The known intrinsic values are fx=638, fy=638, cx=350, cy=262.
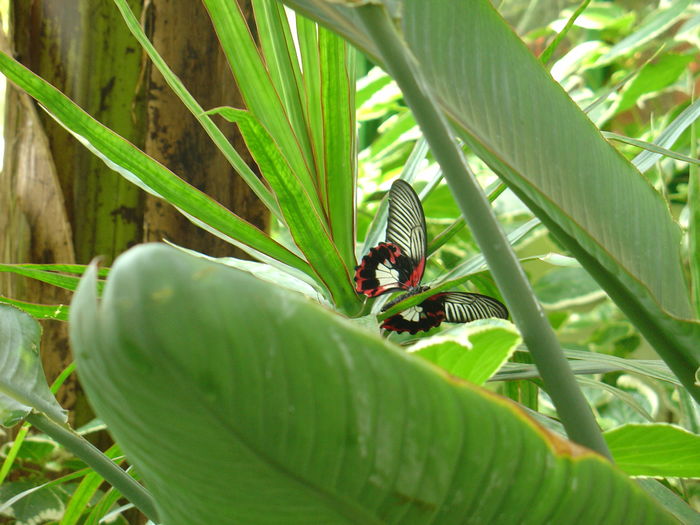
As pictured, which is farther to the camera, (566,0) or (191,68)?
(566,0)

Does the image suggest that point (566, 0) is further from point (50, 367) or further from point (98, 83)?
point (50, 367)

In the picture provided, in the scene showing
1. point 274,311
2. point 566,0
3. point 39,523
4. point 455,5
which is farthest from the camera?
point 566,0

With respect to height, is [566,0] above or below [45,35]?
above

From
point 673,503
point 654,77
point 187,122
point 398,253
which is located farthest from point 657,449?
point 654,77

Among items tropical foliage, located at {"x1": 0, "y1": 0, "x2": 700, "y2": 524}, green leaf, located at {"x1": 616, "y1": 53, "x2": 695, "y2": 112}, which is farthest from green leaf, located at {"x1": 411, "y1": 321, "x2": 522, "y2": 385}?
green leaf, located at {"x1": 616, "y1": 53, "x2": 695, "y2": 112}

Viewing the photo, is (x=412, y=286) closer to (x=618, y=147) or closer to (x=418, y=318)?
(x=418, y=318)

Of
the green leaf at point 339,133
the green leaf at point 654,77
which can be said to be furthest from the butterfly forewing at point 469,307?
the green leaf at point 654,77

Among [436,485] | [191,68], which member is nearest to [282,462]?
[436,485]
